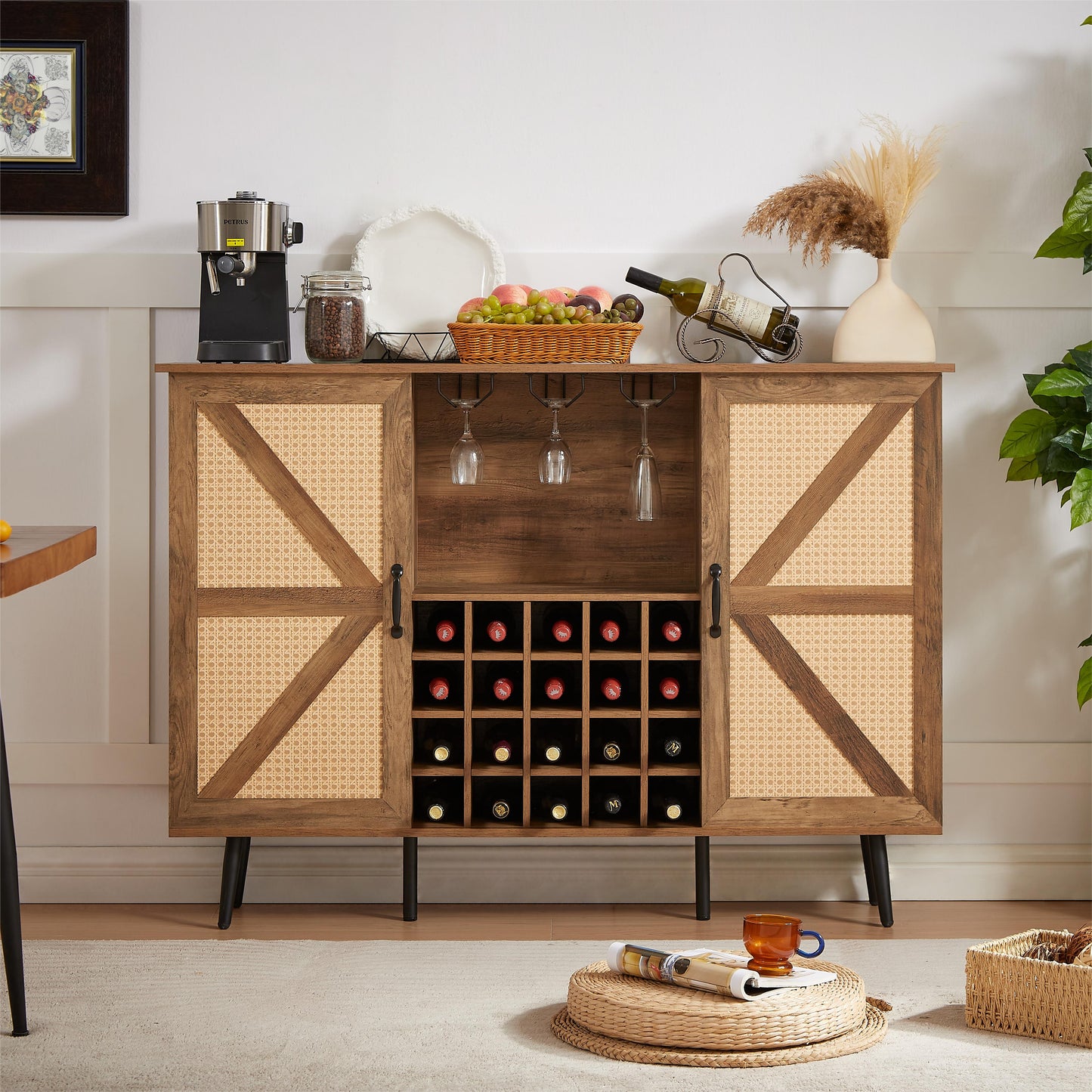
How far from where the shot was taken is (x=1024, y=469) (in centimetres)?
305

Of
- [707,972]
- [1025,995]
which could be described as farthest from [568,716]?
[1025,995]

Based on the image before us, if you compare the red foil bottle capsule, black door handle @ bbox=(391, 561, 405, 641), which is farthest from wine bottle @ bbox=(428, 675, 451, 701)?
the red foil bottle capsule

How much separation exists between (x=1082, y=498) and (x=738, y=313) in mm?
963

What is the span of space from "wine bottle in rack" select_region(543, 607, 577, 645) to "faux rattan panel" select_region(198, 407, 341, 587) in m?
0.58

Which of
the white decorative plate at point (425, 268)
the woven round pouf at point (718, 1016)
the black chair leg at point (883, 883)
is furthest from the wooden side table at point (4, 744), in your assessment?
the black chair leg at point (883, 883)

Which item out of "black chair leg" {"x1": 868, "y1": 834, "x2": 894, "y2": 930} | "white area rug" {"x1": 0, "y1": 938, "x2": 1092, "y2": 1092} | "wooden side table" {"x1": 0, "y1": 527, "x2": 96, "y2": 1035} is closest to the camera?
"wooden side table" {"x1": 0, "y1": 527, "x2": 96, "y2": 1035}

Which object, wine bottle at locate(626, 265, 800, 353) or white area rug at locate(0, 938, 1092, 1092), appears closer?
white area rug at locate(0, 938, 1092, 1092)

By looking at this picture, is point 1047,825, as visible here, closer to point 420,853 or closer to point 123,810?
point 420,853

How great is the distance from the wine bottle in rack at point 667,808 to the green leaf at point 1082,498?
119 centimetres

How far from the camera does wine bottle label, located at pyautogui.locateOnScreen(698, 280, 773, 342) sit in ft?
9.89

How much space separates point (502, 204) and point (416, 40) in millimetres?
508

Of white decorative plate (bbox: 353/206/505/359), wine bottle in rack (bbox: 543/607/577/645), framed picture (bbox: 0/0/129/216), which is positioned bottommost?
wine bottle in rack (bbox: 543/607/577/645)

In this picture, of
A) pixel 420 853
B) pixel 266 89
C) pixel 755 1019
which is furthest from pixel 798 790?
pixel 266 89

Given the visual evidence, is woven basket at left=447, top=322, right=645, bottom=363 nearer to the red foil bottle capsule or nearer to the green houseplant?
the red foil bottle capsule
